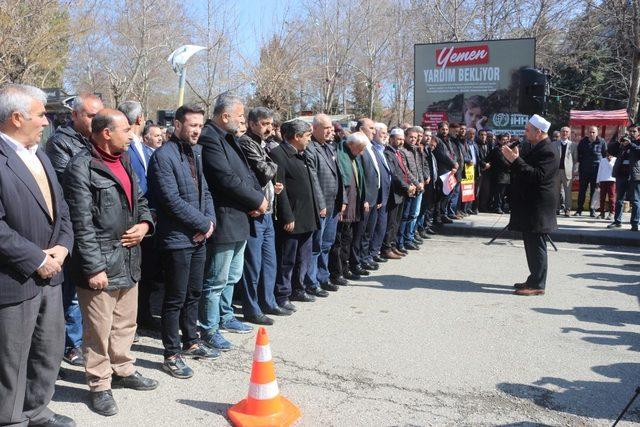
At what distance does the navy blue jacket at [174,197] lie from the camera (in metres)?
4.33

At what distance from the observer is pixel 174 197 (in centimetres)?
432

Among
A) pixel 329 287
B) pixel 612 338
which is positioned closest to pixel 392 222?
pixel 329 287

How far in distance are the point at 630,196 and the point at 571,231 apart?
4.16 ft

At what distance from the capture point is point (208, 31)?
29.8 m

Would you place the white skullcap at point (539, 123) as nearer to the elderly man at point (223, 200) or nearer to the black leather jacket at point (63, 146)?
the elderly man at point (223, 200)

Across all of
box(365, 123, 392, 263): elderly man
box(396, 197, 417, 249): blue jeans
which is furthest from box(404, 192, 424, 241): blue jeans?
box(365, 123, 392, 263): elderly man

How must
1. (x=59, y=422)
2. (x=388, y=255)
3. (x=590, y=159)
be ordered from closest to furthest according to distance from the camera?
(x=59, y=422) < (x=388, y=255) < (x=590, y=159)

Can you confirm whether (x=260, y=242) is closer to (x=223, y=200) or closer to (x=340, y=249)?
(x=223, y=200)

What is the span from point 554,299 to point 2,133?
5858mm

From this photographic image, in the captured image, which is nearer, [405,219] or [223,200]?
[223,200]

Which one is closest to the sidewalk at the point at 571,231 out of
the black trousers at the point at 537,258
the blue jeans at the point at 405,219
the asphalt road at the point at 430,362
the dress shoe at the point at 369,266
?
the blue jeans at the point at 405,219

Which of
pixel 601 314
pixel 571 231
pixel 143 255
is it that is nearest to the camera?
pixel 143 255

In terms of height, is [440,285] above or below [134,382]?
above

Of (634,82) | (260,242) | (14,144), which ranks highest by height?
(634,82)
